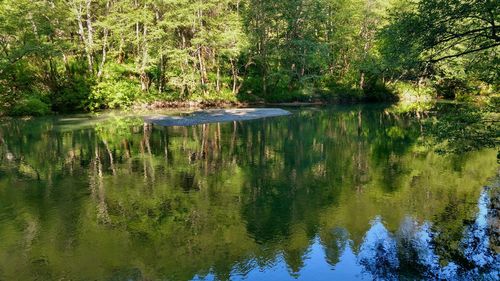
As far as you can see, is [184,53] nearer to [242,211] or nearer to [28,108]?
[28,108]

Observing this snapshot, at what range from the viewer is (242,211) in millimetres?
13883

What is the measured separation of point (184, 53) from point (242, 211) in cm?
3336

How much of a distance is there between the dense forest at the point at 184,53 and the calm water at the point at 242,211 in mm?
16666

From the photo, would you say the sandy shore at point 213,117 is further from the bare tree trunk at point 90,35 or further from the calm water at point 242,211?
the bare tree trunk at point 90,35

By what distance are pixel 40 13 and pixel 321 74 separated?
34.9 meters

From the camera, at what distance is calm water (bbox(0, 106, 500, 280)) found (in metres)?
9.98

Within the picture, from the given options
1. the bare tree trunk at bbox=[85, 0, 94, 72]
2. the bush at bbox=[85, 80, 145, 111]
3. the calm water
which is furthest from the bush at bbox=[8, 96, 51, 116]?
the calm water

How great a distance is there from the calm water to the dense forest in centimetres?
1667

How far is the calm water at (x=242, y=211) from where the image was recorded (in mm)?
9977

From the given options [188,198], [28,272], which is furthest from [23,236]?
[188,198]

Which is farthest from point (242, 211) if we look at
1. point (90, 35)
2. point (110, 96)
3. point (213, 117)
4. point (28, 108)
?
point (90, 35)

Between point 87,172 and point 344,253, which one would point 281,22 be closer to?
point 87,172

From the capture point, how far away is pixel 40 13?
39.2m

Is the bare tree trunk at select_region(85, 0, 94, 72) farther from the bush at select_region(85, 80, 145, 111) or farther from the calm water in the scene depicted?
the calm water
